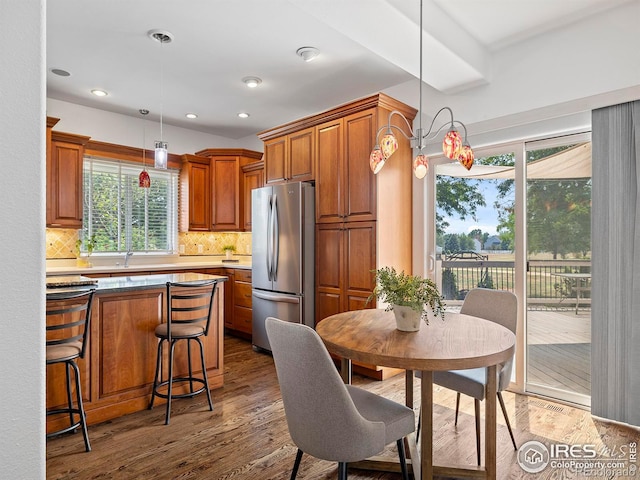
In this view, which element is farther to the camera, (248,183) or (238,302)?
(248,183)

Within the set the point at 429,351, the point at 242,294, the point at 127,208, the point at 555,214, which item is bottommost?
the point at 242,294

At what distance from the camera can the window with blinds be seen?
4.95 meters

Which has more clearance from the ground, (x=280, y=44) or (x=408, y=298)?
(x=280, y=44)

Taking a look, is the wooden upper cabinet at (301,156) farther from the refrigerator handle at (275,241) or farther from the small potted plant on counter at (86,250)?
the small potted plant on counter at (86,250)

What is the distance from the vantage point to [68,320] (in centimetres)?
253

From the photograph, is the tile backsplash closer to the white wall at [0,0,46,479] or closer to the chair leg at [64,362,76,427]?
the chair leg at [64,362,76,427]

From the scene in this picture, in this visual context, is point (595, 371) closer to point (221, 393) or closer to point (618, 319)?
point (618, 319)

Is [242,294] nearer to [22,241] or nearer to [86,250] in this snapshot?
[86,250]

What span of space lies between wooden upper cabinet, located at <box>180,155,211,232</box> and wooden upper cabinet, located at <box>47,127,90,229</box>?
52.8 inches

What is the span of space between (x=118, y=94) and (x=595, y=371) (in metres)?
5.24

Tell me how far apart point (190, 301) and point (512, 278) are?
2773mm

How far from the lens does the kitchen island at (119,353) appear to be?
2605 millimetres

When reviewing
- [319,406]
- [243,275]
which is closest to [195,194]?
[243,275]

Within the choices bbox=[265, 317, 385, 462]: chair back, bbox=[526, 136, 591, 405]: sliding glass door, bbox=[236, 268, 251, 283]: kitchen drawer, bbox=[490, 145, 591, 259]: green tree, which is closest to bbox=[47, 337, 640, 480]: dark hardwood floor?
bbox=[526, 136, 591, 405]: sliding glass door
